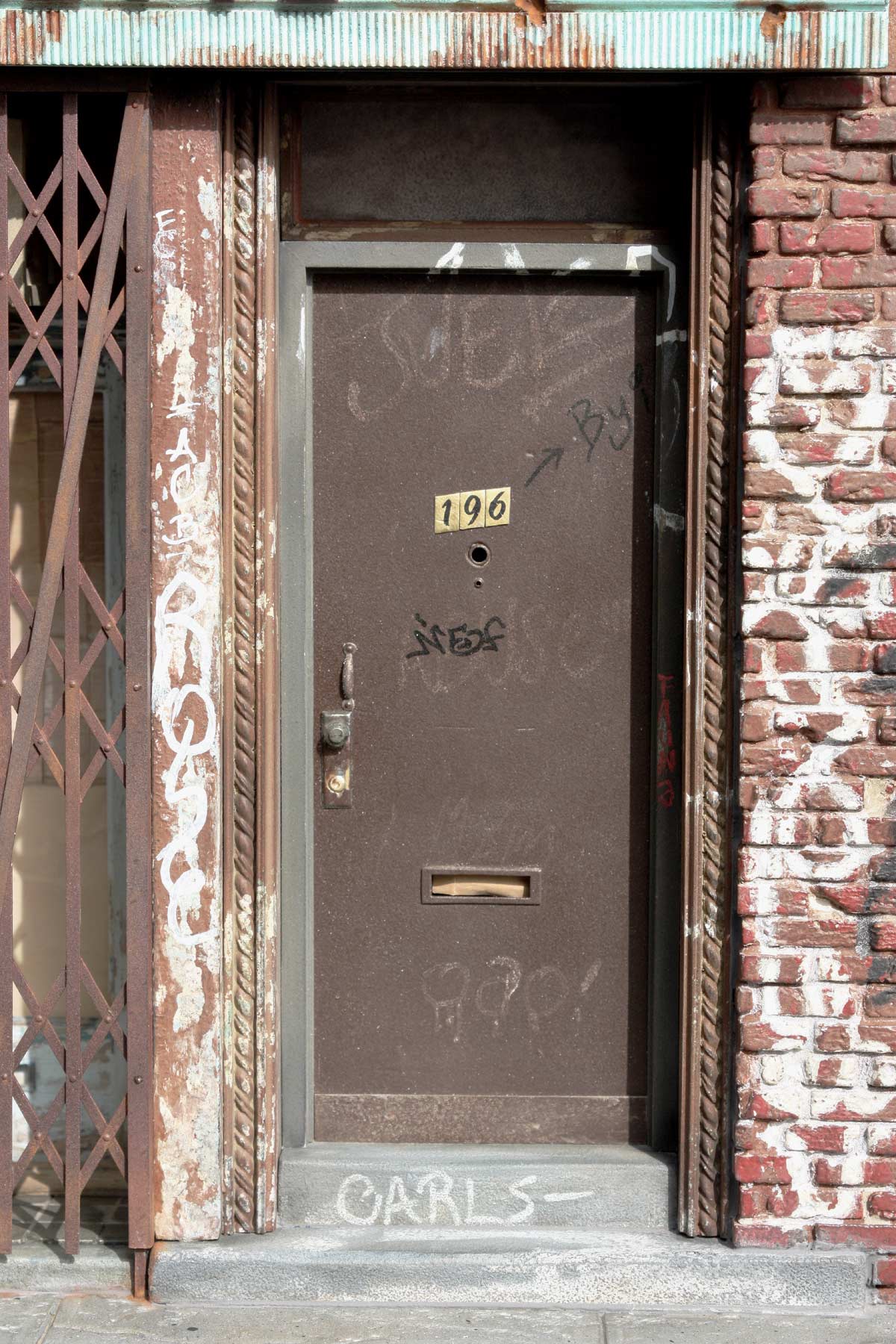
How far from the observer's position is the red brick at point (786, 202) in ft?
Result: 9.68

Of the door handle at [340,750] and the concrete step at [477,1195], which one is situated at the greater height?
the door handle at [340,750]

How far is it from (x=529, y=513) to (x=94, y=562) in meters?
1.27

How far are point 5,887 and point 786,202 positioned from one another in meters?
2.49

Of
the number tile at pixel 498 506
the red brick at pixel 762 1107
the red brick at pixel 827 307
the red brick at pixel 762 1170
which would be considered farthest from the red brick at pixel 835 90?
the red brick at pixel 762 1170

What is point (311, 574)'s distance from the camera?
327 centimetres

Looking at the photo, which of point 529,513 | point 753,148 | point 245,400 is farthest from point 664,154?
point 245,400

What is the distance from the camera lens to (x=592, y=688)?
3.30 metres

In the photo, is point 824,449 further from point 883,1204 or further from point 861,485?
point 883,1204

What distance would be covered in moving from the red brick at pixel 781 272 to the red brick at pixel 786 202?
0.34 ft

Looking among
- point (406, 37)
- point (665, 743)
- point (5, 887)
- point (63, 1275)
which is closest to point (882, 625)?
point (665, 743)

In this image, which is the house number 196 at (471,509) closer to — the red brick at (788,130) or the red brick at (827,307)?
the red brick at (827,307)

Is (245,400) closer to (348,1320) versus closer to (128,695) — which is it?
(128,695)

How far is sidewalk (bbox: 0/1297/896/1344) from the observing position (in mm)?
2912

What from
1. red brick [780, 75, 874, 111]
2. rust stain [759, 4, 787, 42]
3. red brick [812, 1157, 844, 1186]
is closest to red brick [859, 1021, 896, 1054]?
red brick [812, 1157, 844, 1186]
